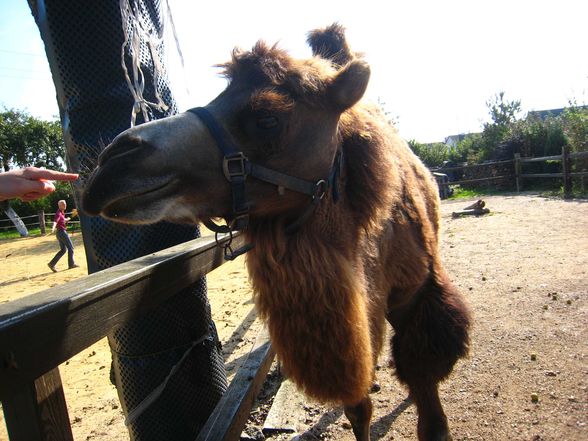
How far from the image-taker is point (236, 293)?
7973 mm

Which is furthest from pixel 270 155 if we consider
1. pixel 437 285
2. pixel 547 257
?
pixel 547 257

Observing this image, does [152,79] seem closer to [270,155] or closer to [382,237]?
[270,155]

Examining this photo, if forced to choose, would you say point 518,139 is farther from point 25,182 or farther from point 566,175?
point 25,182

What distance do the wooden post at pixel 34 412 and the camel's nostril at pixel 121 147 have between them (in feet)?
2.60

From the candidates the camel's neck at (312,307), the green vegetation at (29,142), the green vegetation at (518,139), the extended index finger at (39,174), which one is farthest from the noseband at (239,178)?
the green vegetation at (29,142)

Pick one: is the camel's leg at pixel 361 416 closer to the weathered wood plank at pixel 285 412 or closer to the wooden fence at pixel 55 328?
the weathered wood plank at pixel 285 412

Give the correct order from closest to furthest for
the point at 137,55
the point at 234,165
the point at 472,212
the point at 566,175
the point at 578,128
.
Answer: the point at 234,165 < the point at 137,55 < the point at 472,212 < the point at 566,175 < the point at 578,128

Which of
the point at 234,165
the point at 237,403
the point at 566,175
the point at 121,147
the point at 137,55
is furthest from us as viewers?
the point at 566,175

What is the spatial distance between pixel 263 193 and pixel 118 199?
65cm

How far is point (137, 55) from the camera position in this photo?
2248mm

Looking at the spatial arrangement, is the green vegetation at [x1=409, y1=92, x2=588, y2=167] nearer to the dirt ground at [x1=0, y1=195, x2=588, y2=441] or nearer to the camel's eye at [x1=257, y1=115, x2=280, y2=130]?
the dirt ground at [x1=0, y1=195, x2=588, y2=441]

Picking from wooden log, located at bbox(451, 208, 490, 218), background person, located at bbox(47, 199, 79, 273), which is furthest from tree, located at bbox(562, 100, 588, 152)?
background person, located at bbox(47, 199, 79, 273)

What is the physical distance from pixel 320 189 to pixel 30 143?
51815 millimetres

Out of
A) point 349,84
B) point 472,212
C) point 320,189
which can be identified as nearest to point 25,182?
point 320,189
